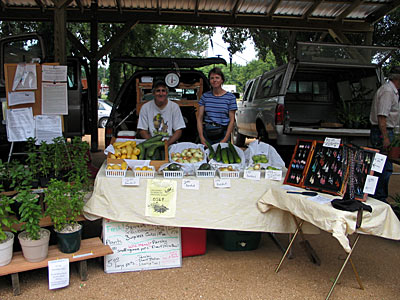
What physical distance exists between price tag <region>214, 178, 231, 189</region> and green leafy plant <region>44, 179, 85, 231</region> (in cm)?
119

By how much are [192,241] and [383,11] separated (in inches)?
257

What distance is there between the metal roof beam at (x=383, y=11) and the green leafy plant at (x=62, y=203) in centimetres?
686

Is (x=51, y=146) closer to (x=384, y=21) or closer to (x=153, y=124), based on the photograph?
(x=153, y=124)

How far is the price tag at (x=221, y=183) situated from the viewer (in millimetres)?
3391

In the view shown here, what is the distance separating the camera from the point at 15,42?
647 cm

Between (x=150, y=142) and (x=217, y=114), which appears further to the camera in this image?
(x=217, y=114)

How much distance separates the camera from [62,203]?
311cm

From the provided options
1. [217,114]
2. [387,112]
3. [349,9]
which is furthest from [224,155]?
[349,9]

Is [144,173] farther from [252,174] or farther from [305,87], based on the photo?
[305,87]

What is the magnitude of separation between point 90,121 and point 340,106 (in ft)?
20.4

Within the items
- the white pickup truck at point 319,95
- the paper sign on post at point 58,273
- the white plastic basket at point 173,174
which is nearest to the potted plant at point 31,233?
the paper sign on post at point 58,273

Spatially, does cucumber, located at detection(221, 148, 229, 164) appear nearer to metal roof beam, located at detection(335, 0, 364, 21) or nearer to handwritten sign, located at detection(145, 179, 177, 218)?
handwritten sign, located at detection(145, 179, 177, 218)

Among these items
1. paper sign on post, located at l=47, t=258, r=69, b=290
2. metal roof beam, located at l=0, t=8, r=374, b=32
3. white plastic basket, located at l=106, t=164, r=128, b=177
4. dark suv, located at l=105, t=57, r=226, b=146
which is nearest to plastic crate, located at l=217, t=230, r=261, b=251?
white plastic basket, located at l=106, t=164, r=128, b=177

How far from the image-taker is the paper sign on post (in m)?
3.02
